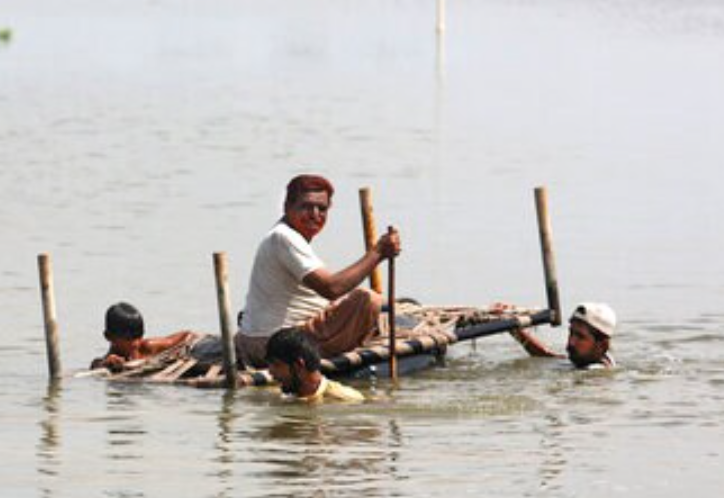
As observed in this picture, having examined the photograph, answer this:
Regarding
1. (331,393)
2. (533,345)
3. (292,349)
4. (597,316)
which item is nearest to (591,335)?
(597,316)

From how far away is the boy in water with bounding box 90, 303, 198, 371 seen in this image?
598 inches

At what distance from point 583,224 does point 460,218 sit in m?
1.24

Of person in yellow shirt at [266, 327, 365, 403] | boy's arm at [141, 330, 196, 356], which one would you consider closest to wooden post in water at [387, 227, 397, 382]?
person in yellow shirt at [266, 327, 365, 403]

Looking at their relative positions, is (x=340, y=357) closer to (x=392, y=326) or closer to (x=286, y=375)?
(x=392, y=326)

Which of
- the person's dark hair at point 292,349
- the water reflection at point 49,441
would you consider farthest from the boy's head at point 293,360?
the water reflection at point 49,441

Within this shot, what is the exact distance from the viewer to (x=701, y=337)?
17859mm

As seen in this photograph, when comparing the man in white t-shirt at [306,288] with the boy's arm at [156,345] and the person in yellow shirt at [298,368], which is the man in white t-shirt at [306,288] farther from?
the boy's arm at [156,345]

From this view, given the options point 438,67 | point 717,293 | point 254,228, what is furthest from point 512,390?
point 438,67

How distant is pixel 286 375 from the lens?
14.0m

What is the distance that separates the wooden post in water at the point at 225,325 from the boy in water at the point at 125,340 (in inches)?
30.0

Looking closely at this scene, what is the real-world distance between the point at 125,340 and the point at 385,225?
8.11 metres

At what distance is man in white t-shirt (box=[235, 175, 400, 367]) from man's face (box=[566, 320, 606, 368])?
127 centimetres

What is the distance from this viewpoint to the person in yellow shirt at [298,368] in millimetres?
13781

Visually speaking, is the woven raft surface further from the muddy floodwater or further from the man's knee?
the man's knee
